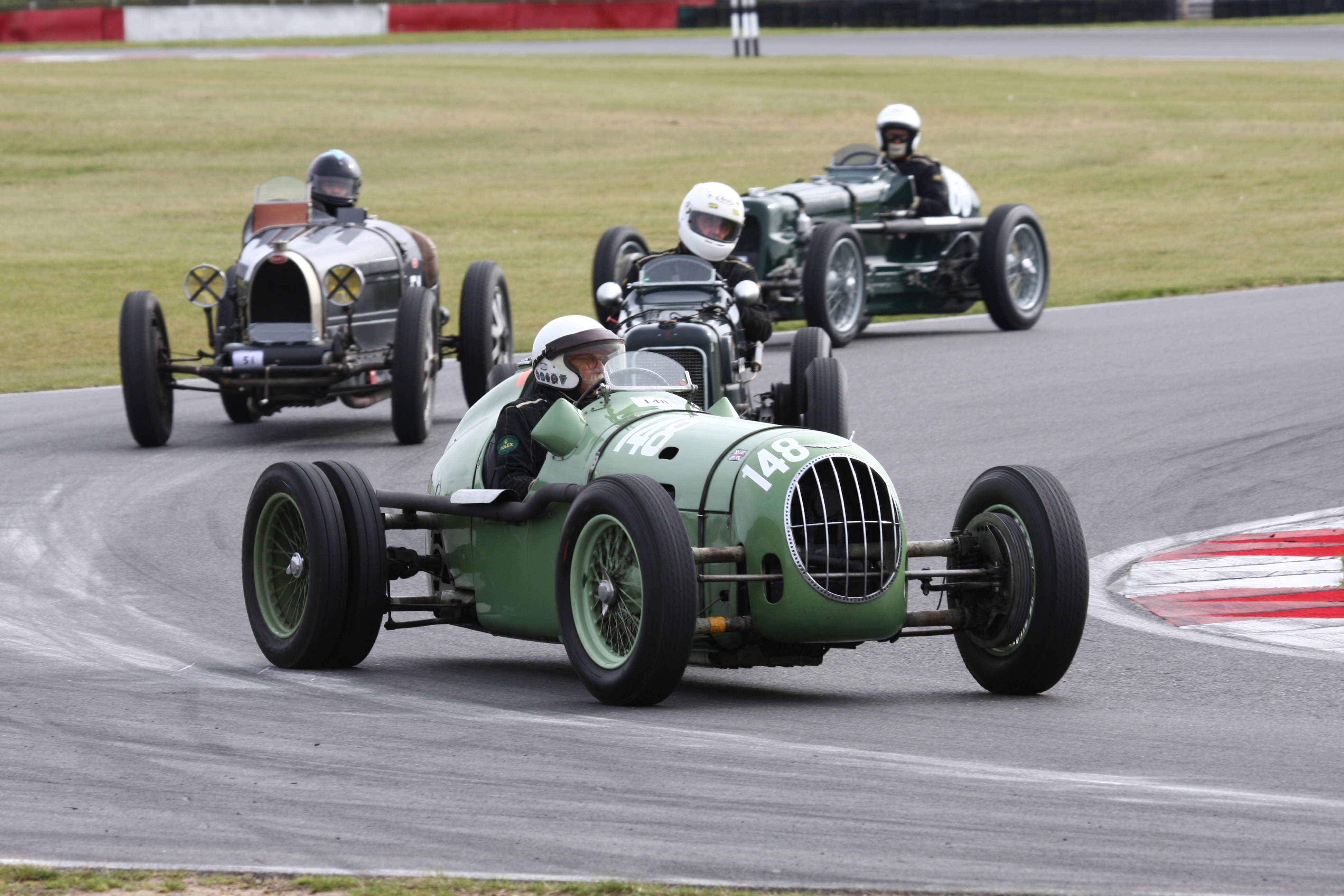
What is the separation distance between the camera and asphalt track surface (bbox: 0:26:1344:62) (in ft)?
167

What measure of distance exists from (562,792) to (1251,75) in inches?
1697

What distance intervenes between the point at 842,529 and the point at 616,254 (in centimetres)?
1105

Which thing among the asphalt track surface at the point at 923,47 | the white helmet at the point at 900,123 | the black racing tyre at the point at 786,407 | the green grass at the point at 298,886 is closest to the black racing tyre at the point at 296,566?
the green grass at the point at 298,886

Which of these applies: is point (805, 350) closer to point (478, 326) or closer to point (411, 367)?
point (411, 367)

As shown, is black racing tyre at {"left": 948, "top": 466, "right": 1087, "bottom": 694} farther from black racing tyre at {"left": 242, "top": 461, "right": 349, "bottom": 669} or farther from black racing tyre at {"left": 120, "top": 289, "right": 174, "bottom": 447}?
black racing tyre at {"left": 120, "top": 289, "right": 174, "bottom": 447}

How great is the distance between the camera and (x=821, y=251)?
56.8ft

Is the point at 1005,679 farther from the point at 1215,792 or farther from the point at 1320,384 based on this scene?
the point at 1320,384

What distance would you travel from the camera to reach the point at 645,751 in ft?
19.9

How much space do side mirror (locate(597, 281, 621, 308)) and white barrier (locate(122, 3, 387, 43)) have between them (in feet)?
160

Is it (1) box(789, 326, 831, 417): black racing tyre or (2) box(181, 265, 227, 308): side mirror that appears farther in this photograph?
(2) box(181, 265, 227, 308): side mirror

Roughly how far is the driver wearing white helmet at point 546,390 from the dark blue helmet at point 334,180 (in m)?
7.43

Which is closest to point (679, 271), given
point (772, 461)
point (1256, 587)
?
point (1256, 587)

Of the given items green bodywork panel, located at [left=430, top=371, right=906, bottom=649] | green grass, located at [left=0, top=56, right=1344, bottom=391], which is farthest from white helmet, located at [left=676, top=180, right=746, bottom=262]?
green grass, located at [left=0, top=56, right=1344, bottom=391]

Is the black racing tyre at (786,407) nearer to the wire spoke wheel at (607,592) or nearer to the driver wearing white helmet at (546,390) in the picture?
the driver wearing white helmet at (546,390)
